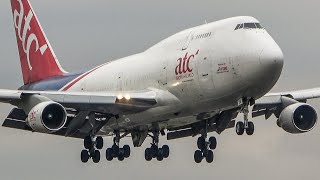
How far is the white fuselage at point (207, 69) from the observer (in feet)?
Result: 275

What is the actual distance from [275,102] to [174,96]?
10.4 meters

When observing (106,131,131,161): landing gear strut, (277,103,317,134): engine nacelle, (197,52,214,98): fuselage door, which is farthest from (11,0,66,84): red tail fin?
(197,52,214,98): fuselage door

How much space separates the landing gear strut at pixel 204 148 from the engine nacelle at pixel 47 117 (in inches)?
406

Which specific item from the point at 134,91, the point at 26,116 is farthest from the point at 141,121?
the point at 26,116

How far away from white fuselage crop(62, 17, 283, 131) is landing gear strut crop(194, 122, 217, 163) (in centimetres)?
345

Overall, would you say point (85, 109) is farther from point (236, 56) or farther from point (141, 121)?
point (236, 56)

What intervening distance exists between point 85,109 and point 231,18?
12059 millimetres

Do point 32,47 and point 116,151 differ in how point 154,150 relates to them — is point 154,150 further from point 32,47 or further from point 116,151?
point 32,47

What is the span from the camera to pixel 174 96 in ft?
290

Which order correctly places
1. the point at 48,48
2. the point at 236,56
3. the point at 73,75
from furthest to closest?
the point at 48,48, the point at 73,75, the point at 236,56

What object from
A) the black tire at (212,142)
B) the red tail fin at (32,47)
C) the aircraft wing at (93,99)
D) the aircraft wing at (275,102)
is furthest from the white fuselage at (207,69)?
the red tail fin at (32,47)

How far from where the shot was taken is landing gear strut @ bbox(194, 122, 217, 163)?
9500 centimetres

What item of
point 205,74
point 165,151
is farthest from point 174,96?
point 165,151

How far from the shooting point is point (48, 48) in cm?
11144
